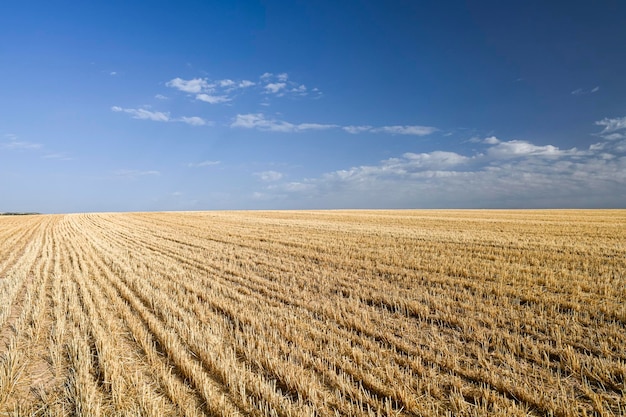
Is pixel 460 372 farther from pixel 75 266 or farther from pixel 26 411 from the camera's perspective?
pixel 75 266

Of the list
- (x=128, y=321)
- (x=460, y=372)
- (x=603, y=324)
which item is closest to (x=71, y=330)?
(x=128, y=321)

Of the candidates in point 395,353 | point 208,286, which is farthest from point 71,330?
point 395,353

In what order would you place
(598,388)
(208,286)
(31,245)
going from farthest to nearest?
(31,245) < (208,286) < (598,388)

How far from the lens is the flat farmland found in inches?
151

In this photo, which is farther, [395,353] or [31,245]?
[31,245]

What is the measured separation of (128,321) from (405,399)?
5154 mm

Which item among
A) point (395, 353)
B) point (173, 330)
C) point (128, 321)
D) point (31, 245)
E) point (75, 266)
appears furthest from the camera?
point (31, 245)

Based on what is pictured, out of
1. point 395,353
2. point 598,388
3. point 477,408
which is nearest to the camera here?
point 477,408

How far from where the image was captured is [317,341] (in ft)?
17.8

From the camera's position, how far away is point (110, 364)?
15.1 feet

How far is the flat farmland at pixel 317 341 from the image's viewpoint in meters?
3.83

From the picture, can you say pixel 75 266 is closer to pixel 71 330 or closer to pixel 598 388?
pixel 71 330

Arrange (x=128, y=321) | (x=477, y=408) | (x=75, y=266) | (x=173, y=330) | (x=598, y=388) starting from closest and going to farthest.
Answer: (x=477, y=408)
(x=598, y=388)
(x=173, y=330)
(x=128, y=321)
(x=75, y=266)

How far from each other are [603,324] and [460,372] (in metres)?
3.66
